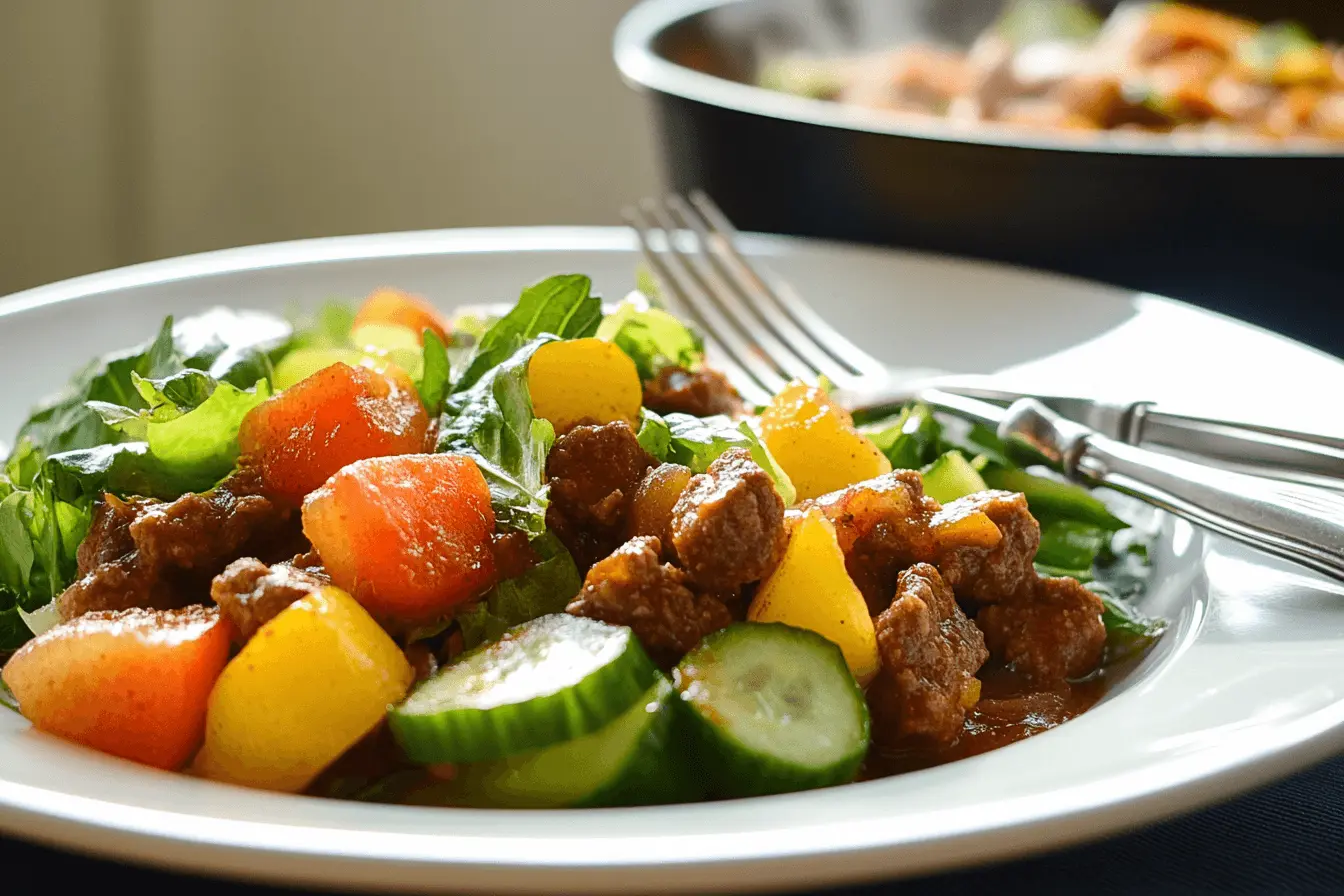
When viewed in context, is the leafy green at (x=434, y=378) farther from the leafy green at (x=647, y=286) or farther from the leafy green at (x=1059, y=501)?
the leafy green at (x=1059, y=501)

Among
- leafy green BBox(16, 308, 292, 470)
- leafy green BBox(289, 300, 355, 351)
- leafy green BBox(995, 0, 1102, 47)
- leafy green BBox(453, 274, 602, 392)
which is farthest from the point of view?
leafy green BBox(995, 0, 1102, 47)

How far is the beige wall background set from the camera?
241 inches

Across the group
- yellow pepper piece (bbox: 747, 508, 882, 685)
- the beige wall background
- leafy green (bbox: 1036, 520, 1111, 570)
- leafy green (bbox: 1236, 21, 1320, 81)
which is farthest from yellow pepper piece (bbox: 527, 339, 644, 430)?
the beige wall background

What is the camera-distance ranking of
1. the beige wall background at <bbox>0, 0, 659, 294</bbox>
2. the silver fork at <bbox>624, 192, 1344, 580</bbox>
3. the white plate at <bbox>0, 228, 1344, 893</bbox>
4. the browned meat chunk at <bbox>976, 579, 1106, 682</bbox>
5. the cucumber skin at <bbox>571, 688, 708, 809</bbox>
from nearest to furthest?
the white plate at <bbox>0, 228, 1344, 893</bbox>, the cucumber skin at <bbox>571, 688, 708, 809</bbox>, the silver fork at <bbox>624, 192, 1344, 580</bbox>, the browned meat chunk at <bbox>976, 579, 1106, 682</bbox>, the beige wall background at <bbox>0, 0, 659, 294</bbox>

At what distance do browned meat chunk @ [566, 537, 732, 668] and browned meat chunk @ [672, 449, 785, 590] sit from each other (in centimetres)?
4

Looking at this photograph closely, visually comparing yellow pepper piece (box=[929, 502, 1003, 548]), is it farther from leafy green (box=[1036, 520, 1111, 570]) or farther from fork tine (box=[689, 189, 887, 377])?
fork tine (box=[689, 189, 887, 377])

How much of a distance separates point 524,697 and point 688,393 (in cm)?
89

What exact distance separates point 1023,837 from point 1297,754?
357 mm

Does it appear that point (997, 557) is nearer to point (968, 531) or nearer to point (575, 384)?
point (968, 531)

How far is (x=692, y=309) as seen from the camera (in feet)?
10.3

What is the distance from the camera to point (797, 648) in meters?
1.77

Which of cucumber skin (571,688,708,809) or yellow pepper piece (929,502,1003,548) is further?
yellow pepper piece (929,502,1003,548)

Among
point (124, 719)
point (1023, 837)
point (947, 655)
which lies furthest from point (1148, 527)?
point (124, 719)

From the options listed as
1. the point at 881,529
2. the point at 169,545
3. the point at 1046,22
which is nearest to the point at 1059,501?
the point at 881,529
